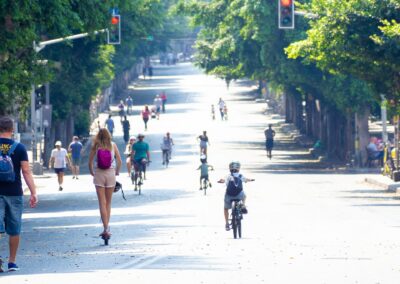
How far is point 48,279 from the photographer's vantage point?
14.9 metres

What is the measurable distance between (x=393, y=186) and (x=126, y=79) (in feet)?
302

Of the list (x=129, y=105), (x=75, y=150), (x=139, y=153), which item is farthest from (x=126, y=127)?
(x=139, y=153)

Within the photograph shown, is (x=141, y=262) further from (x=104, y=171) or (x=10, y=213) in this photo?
(x=104, y=171)

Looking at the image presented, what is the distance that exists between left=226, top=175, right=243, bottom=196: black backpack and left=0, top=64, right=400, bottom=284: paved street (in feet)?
2.72

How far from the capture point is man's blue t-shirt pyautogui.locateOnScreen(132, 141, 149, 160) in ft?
130

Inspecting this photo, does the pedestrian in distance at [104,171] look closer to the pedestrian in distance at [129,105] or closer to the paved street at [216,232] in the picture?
the paved street at [216,232]

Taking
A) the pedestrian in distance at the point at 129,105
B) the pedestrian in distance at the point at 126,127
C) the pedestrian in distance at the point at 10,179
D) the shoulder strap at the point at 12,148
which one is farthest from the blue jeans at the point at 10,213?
the pedestrian in distance at the point at 129,105

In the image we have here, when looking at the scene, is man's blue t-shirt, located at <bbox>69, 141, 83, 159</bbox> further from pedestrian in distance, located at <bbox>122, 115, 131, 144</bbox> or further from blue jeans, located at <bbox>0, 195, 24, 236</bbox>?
blue jeans, located at <bbox>0, 195, 24, 236</bbox>

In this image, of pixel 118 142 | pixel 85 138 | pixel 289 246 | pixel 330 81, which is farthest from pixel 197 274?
pixel 118 142

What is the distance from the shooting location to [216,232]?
24172 mm

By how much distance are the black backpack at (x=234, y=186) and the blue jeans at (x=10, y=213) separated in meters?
8.19

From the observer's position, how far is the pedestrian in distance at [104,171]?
2072cm

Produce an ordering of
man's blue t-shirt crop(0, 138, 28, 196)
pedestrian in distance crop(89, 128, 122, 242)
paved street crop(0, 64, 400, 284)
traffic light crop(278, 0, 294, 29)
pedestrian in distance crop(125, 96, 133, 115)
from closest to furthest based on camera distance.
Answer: paved street crop(0, 64, 400, 284)
man's blue t-shirt crop(0, 138, 28, 196)
pedestrian in distance crop(89, 128, 122, 242)
traffic light crop(278, 0, 294, 29)
pedestrian in distance crop(125, 96, 133, 115)

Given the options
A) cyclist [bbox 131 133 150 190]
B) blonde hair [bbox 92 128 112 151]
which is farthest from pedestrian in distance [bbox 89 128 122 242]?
cyclist [bbox 131 133 150 190]
